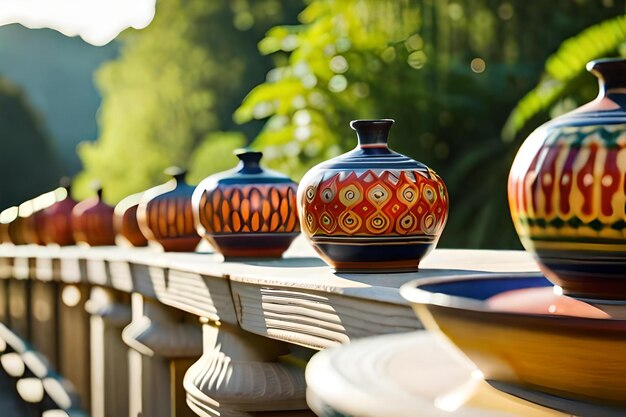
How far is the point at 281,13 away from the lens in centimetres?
2448

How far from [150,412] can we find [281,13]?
72.4 ft

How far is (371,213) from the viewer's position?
2156 mm

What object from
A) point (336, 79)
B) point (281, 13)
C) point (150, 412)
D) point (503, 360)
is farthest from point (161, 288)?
point (281, 13)

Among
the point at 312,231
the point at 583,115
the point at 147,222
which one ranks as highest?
the point at 583,115

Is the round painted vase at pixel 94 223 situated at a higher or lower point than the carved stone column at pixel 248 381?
lower

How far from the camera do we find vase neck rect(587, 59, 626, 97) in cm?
107

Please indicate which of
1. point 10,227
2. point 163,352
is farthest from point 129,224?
point 10,227

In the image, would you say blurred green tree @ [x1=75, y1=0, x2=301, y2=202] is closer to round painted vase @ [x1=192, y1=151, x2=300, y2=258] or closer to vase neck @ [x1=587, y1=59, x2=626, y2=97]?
round painted vase @ [x1=192, y1=151, x2=300, y2=258]

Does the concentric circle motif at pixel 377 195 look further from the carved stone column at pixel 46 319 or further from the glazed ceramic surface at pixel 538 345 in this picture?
the carved stone column at pixel 46 319

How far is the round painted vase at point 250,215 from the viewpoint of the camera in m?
2.90

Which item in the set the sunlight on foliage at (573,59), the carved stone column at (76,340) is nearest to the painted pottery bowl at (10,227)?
the carved stone column at (76,340)

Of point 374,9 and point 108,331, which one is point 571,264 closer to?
point 108,331

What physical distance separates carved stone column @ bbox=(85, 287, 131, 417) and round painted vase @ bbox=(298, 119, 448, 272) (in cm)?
175

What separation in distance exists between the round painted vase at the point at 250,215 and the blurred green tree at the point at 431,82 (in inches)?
369
